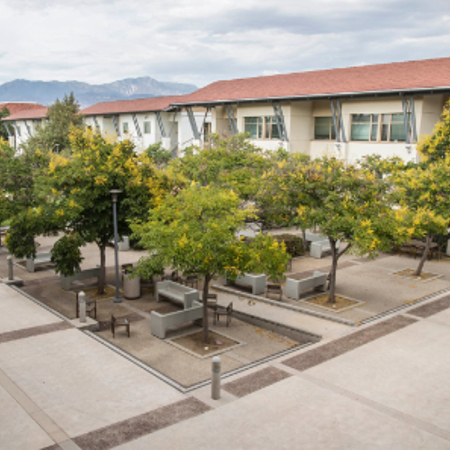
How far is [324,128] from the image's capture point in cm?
3403

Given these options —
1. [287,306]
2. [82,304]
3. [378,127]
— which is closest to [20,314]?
[82,304]

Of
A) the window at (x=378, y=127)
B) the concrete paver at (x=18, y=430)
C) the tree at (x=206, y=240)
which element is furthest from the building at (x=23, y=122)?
the concrete paver at (x=18, y=430)

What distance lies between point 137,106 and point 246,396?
42.3 metres

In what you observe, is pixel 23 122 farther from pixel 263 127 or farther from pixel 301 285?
pixel 301 285

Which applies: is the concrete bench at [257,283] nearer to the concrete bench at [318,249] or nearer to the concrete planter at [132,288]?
the concrete planter at [132,288]

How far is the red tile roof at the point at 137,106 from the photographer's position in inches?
1759

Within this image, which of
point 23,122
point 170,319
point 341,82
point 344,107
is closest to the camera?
point 170,319

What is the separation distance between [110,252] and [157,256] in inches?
485

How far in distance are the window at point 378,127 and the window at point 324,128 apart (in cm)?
255

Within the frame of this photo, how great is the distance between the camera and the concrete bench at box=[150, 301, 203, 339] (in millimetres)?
13766

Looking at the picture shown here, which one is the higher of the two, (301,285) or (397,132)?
(397,132)

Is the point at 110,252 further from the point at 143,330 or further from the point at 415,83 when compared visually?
the point at 415,83

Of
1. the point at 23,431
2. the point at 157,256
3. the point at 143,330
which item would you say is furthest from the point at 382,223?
the point at 23,431


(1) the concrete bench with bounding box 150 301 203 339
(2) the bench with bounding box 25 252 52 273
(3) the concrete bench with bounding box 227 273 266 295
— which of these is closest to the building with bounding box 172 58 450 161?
(3) the concrete bench with bounding box 227 273 266 295
